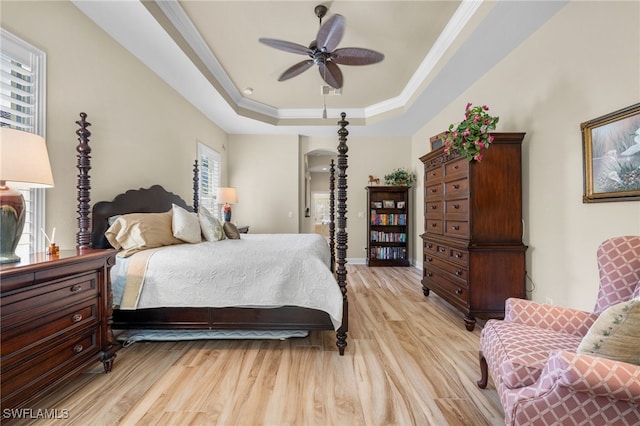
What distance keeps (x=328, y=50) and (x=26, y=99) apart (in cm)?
249

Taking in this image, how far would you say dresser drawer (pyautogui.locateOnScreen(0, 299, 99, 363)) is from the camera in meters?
1.29

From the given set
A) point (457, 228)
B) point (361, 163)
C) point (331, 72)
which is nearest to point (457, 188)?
point (457, 228)

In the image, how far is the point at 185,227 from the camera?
272 cm

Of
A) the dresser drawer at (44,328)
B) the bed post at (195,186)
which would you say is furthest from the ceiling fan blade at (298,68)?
the dresser drawer at (44,328)

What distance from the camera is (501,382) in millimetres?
1273

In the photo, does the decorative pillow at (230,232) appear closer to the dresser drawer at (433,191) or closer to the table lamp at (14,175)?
the table lamp at (14,175)

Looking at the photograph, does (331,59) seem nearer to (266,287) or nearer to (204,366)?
(266,287)

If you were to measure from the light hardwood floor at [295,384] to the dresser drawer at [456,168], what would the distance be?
1615 mm

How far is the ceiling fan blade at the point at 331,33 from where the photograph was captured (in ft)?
7.06

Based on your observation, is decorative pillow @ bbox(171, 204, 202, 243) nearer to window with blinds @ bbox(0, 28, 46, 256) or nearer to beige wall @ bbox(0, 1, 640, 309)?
beige wall @ bbox(0, 1, 640, 309)

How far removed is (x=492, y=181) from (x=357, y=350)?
2.10m

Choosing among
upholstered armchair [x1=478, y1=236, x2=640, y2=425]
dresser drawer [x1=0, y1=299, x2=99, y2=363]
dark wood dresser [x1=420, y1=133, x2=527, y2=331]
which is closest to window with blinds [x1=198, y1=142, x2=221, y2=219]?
dresser drawer [x1=0, y1=299, x2=99, y2=363]

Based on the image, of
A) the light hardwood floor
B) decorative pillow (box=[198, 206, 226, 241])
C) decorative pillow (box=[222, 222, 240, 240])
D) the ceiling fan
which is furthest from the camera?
decorative pillow (box=[222, 222, 240, 240])

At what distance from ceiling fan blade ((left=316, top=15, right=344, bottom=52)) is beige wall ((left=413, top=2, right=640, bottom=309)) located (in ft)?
6.28
